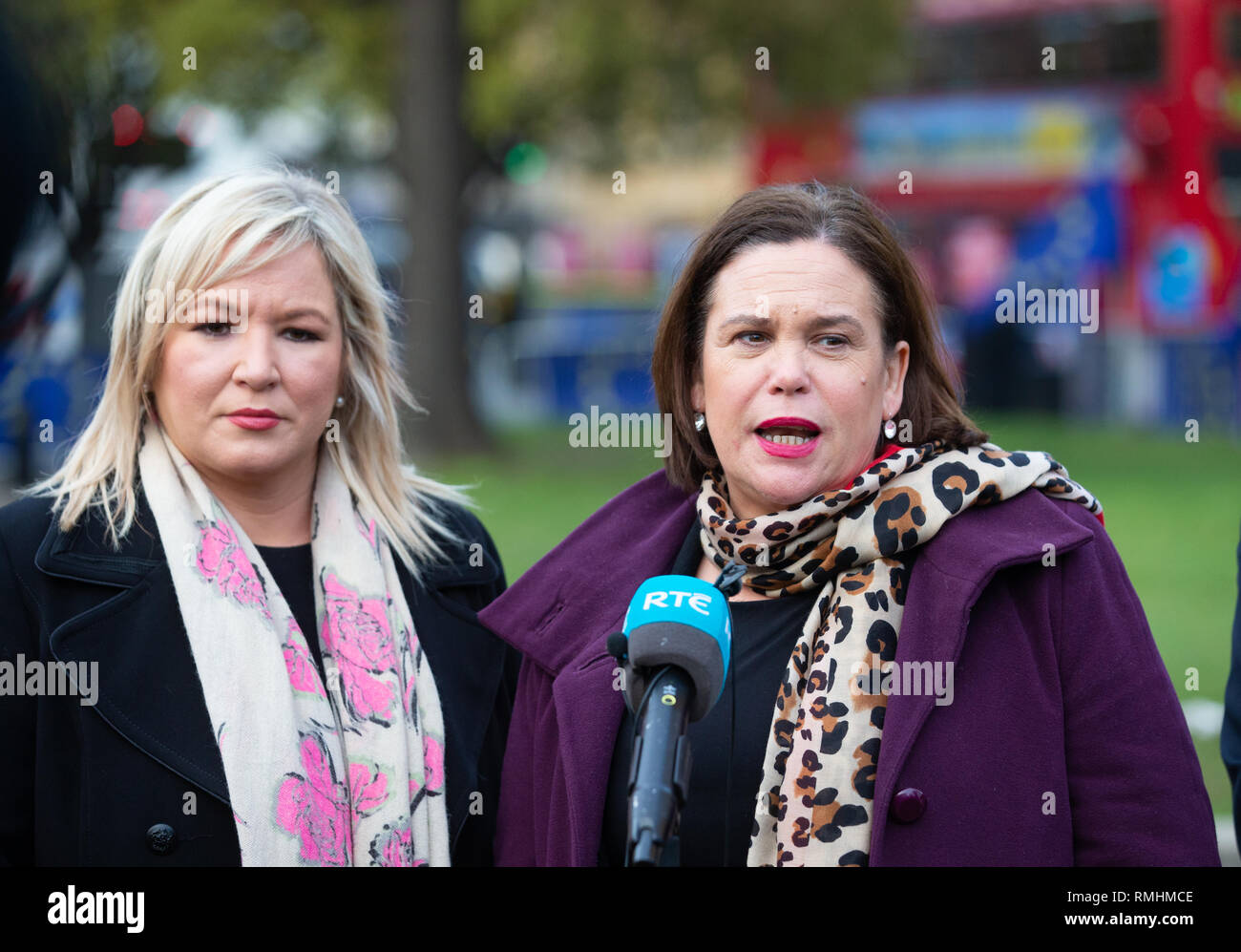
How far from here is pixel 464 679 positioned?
3.33m

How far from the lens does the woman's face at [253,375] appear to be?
3.11 m

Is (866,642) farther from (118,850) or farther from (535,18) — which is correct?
(535,18)

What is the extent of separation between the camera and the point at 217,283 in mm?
3115

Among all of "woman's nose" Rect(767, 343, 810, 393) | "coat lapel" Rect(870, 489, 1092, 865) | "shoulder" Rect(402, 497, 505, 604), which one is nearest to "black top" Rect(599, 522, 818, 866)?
"coat lapel" Rect(870, 489, 1092, 865)

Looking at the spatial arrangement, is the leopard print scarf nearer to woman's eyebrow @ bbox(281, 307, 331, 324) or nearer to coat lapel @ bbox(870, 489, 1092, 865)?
coat lapel @ bbox(870, 489, 1092, 865)

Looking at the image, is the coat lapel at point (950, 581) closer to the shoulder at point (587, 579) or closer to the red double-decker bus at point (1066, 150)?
the shoulder at point (587, 579)

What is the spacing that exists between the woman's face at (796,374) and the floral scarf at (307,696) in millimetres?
876

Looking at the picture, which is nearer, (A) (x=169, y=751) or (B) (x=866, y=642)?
(B) (x=866, y=642)
